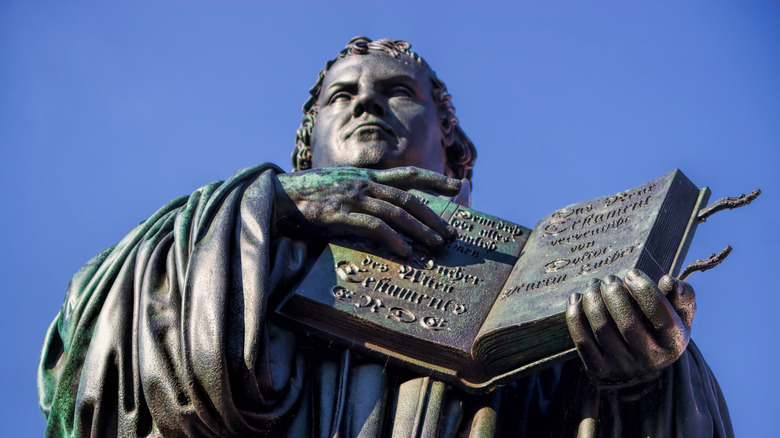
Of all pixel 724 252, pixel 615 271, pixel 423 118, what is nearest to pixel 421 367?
pixel 615 271

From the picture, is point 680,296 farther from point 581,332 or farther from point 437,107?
→ point 437,107

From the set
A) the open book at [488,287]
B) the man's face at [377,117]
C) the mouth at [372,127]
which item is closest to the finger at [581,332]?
the open book at [488,287]

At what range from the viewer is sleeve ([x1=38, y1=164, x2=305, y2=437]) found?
704 cm

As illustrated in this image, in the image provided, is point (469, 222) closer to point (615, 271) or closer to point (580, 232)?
point (580, 232)

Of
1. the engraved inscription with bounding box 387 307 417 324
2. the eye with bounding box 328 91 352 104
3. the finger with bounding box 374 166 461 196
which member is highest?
the eye with bounding box 328 91 352 104

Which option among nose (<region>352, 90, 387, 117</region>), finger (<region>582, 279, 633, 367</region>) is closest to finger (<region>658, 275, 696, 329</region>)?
finger (<region>582, 279, 633, 367</region>)

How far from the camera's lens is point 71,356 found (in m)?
7.70

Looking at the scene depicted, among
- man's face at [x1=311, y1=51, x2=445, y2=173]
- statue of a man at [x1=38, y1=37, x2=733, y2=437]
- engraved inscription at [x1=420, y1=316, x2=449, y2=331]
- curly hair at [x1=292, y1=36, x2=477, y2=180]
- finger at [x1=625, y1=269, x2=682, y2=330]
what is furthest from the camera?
curly hair at [x1=292, y1=36, x2=477, y2=180]

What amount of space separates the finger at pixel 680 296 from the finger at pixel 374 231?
5.81 ft

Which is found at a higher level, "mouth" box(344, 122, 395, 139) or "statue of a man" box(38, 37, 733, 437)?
"mouth" box(344, 122, 395, 139)

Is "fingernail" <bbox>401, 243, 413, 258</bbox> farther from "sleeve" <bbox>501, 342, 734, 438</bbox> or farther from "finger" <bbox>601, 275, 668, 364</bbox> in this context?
"finger" <bbox>601, 275, 668, 364</bbox>

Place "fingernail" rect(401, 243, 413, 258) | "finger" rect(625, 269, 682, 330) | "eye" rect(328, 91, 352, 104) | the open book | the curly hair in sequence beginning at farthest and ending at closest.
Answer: the curly hair < "eye" rect(328, 91, 352, 104) < "fingernail" rect(401, 243, 413, 258) < the open book < "finger" rect(625, 269, 682, 330)

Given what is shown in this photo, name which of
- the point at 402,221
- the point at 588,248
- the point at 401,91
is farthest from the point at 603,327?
the point at 401,91

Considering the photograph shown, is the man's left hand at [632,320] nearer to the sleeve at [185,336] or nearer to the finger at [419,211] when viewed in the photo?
the finger at [419,211]
